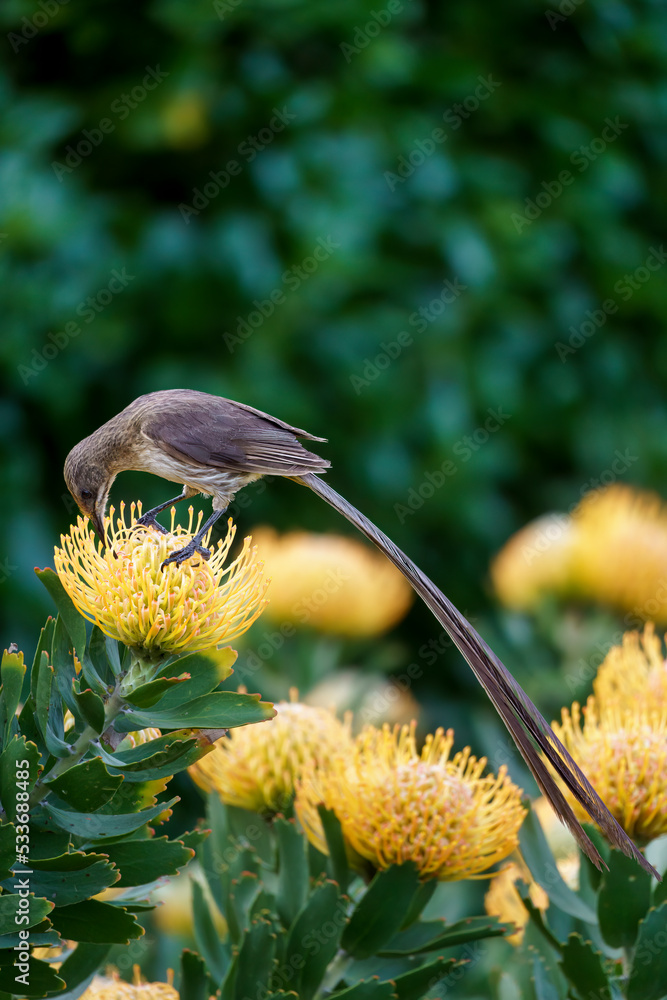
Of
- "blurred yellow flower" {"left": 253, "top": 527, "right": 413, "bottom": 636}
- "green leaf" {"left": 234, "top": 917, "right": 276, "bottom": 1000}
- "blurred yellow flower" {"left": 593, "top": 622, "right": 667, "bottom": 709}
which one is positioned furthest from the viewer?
"blurred yellow flower" {"left": 253, "top": 527, "right": 413, "bottom": 636}

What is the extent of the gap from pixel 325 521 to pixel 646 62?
2.33 metres

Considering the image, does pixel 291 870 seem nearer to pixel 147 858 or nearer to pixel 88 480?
pixel 147 858

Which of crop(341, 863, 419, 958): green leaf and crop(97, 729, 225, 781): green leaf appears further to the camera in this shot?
crop(341, 863, 419, 958): green leaf

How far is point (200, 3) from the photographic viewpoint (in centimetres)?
320

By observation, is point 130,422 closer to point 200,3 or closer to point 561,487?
point 200,3

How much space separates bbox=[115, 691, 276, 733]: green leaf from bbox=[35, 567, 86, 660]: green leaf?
89 millimetres

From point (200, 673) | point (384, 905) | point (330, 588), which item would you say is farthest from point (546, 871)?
point (330, 588)

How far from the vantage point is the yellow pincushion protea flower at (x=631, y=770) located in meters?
1.22

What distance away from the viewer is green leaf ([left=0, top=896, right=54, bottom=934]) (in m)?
0.83

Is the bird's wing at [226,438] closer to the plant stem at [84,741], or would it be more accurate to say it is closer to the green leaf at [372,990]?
the plant stem at [84,741]

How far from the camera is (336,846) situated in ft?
3.86

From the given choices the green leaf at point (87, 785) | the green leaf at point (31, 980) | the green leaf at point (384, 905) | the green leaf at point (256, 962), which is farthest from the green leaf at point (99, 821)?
the green leaf at point (384, 905)

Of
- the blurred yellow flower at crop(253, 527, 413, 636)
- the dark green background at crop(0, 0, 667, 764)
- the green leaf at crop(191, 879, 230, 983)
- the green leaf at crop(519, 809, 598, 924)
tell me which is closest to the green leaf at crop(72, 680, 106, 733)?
the green leaf at crop(191, 879, 230, 983)

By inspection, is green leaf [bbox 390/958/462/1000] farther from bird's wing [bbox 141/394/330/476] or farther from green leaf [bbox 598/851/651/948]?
bird's wing [bbox 141/394/330/476]
